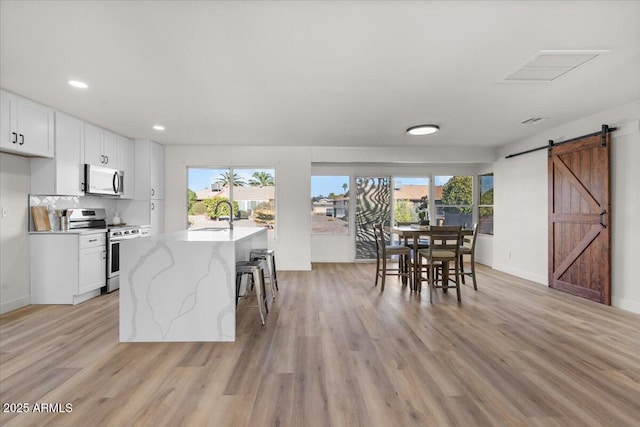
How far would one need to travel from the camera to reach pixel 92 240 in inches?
163

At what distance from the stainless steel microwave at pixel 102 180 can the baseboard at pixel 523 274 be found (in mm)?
6919

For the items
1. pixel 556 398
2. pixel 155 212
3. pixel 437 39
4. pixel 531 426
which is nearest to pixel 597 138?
pixel 437 39

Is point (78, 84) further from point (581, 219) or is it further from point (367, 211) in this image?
point (581, 219)

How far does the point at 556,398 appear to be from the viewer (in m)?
1.92

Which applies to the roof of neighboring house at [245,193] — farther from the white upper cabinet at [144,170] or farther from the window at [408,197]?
the window at [408,197]

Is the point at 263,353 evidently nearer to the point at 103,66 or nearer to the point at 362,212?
the point at 103,66

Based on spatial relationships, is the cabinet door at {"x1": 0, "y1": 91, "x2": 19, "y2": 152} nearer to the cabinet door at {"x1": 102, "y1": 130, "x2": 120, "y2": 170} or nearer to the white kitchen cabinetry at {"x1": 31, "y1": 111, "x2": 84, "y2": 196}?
the white kitchen cabinetry at {"x1": 31, "y1": 111, "x2": 84, "y2": 196}

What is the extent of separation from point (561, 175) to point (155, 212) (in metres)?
6.68

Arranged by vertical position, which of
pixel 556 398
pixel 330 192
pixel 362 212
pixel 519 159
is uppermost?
pixel 519 159

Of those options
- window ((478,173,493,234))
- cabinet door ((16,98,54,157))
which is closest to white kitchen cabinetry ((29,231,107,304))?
cabinet door ((16,98,54,157))

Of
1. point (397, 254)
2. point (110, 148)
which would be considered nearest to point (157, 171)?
point (110, 148)

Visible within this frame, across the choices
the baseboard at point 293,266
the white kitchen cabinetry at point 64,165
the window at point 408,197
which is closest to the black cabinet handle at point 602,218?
the window at point 408,197

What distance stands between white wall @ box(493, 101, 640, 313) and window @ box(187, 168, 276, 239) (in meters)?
4.46

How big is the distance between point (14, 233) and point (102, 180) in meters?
1.28
